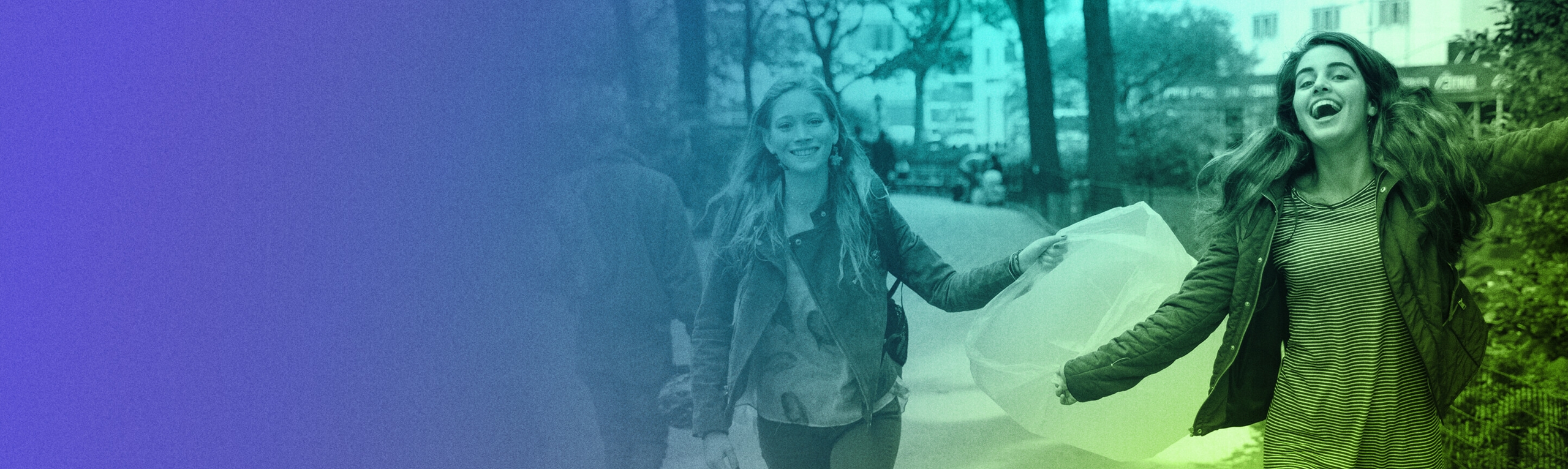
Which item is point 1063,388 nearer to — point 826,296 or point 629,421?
point 826,296

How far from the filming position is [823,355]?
3.71 m

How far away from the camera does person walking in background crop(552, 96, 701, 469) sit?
12.1 feet

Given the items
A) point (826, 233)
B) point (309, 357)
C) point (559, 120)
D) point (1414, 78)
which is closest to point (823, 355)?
point (826, 233)

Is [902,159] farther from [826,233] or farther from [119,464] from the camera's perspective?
[119,464]

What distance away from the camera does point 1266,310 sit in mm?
3602

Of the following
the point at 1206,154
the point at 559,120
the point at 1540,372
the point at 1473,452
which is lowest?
the point at 1473,452

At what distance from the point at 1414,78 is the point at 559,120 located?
9.40 feet

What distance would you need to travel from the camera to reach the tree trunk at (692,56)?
3672mm

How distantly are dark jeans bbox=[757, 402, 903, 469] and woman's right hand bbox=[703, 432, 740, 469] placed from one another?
117mm

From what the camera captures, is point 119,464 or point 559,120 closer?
point 559,120

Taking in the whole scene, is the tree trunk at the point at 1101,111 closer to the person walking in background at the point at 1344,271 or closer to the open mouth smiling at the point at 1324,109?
the person walking in background at the point at 1344,271

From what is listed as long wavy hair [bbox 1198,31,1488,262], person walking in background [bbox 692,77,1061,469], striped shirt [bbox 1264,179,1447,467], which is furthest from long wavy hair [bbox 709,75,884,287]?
striped shirt [bbox 1264,179,1447,467]

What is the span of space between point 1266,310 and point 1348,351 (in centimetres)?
27
